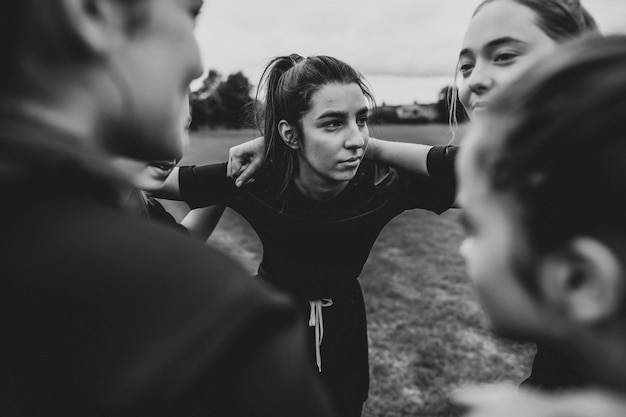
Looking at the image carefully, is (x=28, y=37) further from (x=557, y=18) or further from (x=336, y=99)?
(x=336, y=99)

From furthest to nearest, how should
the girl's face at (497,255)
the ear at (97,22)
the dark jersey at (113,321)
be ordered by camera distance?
the girl's face at (497,255) → the ear at (97,22) → the dark jersey at (113,321)

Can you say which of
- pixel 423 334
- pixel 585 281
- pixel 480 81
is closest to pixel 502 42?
pixel 480 81

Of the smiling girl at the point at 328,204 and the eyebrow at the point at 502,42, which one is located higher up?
the eyebrow at the point at 502,42

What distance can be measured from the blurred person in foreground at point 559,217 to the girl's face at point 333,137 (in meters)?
1.88

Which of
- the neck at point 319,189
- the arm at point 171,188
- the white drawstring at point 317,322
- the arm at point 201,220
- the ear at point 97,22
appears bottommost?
the white drawstring at point 317,322

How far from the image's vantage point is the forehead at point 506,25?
6.15 feet

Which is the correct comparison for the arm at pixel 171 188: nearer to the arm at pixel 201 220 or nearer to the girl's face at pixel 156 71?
the arm at pixel 201 220

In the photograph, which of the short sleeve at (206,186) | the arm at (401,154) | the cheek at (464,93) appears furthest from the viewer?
the short sleeve at (206,186)

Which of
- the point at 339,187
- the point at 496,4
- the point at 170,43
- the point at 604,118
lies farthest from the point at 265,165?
the point at 604,118

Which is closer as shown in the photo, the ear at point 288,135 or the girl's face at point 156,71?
the girl's face at point 156,71

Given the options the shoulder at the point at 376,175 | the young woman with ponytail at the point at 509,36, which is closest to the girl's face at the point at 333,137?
the shoulder at the point at 376,175

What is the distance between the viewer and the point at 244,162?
122 inches

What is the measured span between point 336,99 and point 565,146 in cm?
222

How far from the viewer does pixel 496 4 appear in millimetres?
1969
